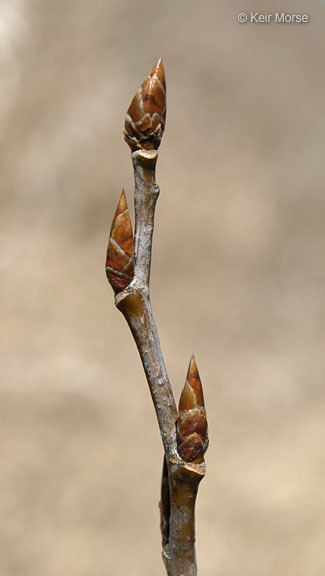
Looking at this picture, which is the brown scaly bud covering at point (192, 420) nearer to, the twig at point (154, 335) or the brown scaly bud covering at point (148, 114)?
the twig at point (154, 335)

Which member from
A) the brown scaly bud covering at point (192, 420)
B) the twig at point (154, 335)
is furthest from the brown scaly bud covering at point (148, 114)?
the brown scaly bud covering at point (192, 420)

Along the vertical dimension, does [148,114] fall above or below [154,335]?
above

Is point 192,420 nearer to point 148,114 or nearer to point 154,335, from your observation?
point 154,335

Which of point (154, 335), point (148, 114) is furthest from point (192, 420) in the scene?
point (148, 114)

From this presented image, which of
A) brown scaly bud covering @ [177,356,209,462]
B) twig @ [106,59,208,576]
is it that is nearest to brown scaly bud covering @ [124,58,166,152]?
twig @ [106,59,208,576]

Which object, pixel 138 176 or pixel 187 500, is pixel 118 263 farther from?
pixel 187 500

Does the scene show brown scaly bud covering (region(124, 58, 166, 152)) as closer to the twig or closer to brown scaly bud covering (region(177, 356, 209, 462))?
the twig

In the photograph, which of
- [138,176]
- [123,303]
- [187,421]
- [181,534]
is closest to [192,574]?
[181,534]
